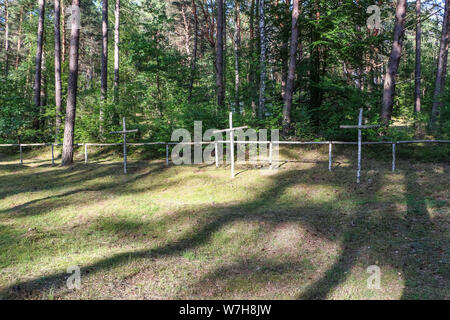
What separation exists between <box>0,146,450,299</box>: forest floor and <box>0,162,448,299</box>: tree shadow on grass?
3 centimetres

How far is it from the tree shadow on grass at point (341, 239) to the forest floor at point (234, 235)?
0.03m

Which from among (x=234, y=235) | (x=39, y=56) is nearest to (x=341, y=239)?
(x=234, y=235)

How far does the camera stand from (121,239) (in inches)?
273

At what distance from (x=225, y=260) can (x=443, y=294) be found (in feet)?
11.6

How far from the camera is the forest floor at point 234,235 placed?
4.70m

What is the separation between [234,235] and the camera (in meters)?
6.90

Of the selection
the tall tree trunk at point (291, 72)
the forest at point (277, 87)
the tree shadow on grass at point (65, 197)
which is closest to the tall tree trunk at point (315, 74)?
the forest at point (277, 87)

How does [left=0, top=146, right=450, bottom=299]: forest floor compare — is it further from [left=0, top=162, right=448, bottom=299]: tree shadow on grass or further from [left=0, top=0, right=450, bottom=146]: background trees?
[left=0, top=0, right=450, bottom=146]: background trees

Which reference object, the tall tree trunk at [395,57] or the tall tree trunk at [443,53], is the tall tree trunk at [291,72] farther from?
the tall tree trunk at [443,53]

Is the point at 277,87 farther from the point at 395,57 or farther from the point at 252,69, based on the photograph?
the point at 395,57

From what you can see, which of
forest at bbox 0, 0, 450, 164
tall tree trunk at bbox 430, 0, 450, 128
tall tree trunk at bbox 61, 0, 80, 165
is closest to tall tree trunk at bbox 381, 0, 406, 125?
forest at bbox 0, 0, 450, 164

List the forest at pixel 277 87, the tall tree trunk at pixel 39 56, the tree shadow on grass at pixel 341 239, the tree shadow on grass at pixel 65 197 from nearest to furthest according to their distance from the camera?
the tree shadow on grass at pixel 341 239 → the tree shadow on grass at pixel 65 197 → the forest at pixel 277 87 → the tall tree trunk at pixel 39 56
